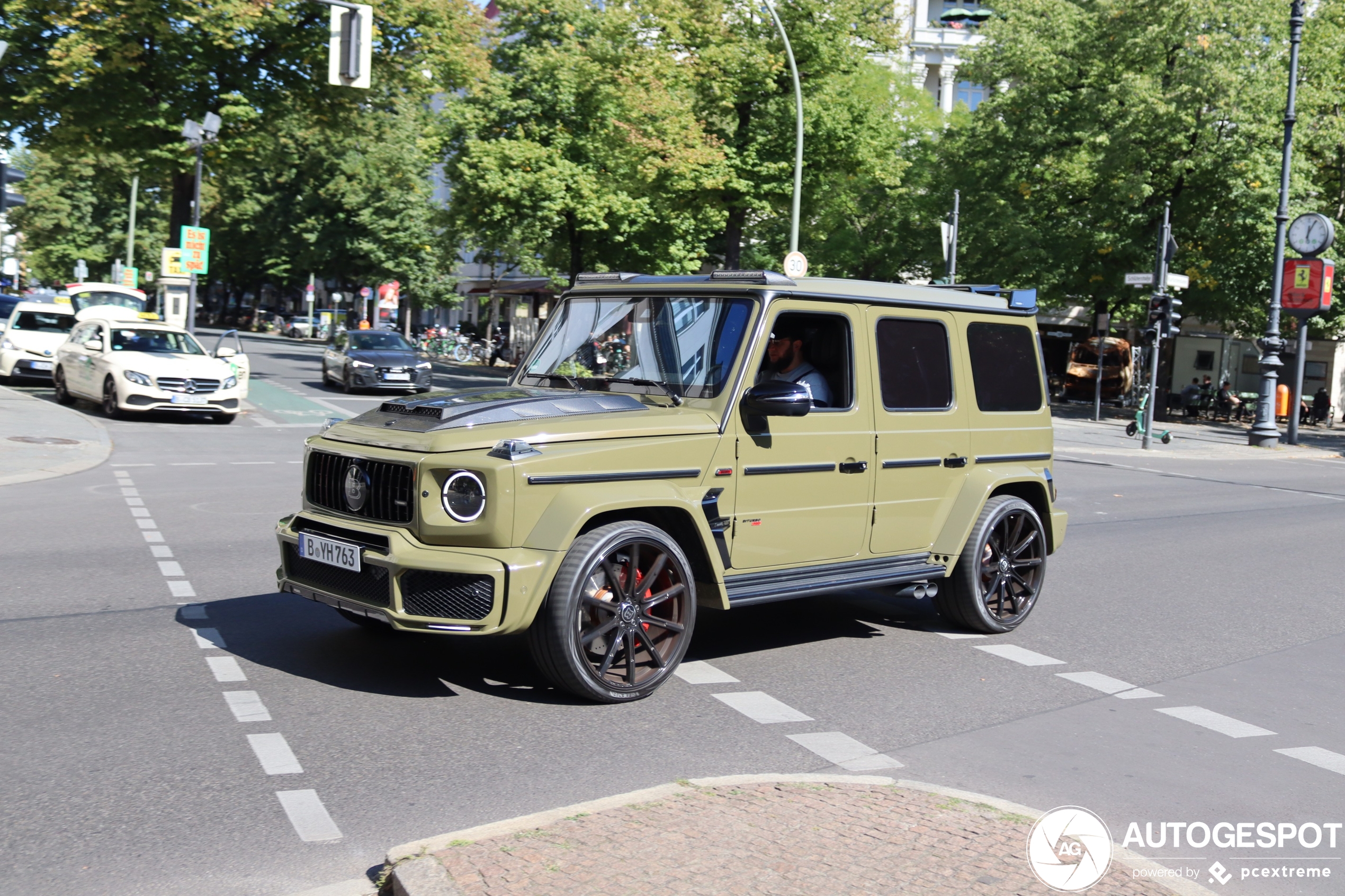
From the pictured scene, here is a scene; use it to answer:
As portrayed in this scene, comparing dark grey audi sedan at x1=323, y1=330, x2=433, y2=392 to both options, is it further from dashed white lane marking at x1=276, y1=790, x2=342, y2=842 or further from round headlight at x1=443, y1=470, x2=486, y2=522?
dashed white lane marking at x1=276, y1=790, x2=342, y2=842

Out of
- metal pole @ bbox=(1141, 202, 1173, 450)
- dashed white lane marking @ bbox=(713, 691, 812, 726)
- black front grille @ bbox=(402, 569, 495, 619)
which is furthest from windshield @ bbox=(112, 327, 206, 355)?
metal pole @ bbox=(1141, 202, 1173, 450)

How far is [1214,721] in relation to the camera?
20.1 feet

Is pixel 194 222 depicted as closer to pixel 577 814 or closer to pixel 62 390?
pixel 62 390

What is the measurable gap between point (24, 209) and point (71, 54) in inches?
2286

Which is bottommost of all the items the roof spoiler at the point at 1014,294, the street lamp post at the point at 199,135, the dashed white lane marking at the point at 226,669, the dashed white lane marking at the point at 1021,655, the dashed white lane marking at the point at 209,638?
the dashed white lane marking at the point at 209,638

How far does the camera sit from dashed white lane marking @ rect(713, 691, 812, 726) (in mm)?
5742

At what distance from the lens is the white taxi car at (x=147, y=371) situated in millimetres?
Result: 20281

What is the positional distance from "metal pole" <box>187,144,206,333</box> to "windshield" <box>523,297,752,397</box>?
21090 mm

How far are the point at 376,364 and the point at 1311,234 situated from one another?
22.2m

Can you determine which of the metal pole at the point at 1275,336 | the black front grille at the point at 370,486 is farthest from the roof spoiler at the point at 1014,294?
the metal pole at the point at 1275,336

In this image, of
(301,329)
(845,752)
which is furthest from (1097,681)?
(301,329)

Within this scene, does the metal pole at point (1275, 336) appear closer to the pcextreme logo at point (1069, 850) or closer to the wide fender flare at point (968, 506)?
the wide fender flare at point (968, 506)

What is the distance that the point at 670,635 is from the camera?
593cm

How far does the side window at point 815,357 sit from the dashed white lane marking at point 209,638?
312 cm
